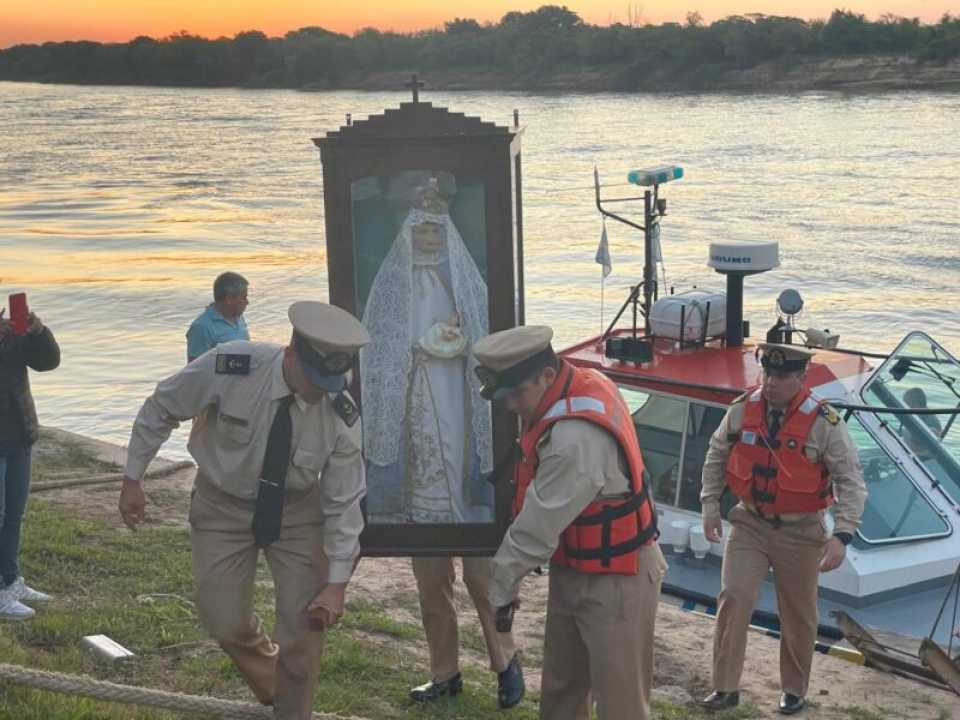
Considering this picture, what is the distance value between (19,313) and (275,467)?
204 cm

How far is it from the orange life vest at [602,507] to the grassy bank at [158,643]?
1356 millimetres

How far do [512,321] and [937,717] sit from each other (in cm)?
297

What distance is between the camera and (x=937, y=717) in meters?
6.37

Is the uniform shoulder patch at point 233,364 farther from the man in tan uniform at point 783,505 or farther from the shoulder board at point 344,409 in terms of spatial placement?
the man in tan uniform at point 783,505

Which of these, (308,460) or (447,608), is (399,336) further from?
(447,608)

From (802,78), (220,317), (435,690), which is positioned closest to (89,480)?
(220,317)

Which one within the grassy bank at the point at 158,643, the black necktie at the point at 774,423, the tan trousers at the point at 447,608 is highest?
the black necktie at the point at 774,423

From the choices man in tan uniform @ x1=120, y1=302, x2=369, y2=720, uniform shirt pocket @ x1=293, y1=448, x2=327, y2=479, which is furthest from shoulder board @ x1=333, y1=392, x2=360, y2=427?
uniform shirt pocket @ x1=293, y1=448, x2=327, y2=479

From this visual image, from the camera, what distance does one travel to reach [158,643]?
5777mm

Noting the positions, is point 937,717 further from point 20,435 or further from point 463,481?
point 20,435

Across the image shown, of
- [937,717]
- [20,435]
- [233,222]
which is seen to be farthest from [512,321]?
[233,222]

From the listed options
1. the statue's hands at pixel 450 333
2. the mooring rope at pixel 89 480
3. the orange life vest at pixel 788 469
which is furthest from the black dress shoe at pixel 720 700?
the mooring rope at pixel 89 480

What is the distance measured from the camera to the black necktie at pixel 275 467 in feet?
14.3

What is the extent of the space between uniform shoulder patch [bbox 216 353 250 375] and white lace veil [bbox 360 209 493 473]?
75 centimetres
